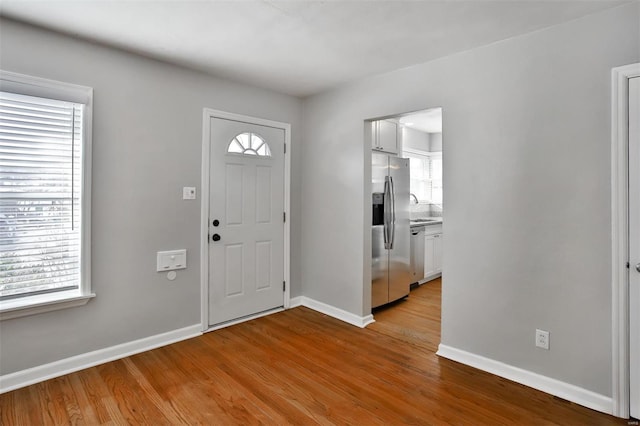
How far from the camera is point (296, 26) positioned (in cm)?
236

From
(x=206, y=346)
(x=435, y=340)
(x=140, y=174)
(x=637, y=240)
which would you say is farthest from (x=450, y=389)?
(x=140, y=174)

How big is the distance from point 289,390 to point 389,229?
221 centimetres

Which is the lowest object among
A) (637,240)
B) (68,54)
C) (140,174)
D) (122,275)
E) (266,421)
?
→ (266,421)

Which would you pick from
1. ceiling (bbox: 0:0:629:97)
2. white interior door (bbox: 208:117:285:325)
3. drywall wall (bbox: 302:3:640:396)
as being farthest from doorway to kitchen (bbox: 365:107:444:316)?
white interior door (bbox: 208:117:285:325)

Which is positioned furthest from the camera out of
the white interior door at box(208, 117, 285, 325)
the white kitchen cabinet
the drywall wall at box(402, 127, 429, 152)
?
the drywall wall at box(402, 127, 429, 152)

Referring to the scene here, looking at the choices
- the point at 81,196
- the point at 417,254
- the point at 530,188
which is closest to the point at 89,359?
the point at 81,196

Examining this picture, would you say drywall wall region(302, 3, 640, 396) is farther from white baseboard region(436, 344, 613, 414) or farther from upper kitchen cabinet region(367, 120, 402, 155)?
upper kitchen cabinet region(367, 120, 402, 155)

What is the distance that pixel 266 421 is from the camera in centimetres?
202

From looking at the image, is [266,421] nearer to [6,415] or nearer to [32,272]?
[6,415]

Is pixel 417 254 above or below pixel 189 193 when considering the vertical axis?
below

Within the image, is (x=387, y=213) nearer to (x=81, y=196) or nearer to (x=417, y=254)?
(x=417, y=254)

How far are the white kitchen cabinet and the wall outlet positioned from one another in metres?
2.76

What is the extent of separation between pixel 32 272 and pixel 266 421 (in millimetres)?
1936

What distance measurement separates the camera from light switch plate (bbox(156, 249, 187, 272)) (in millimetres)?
2988
